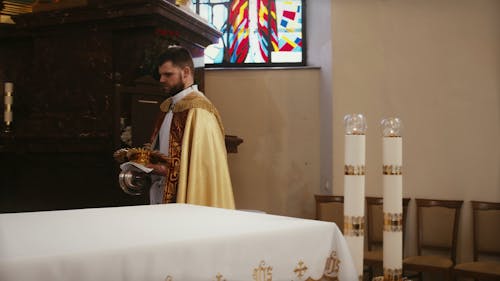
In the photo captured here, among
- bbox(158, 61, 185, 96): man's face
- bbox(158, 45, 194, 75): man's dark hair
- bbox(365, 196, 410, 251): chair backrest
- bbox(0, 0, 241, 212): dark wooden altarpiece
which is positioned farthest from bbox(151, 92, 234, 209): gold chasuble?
bbox(365, 196, 410, 251): chair backrest

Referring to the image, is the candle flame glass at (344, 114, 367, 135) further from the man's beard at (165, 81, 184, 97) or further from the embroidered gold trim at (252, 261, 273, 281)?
the man's beard at (165, 81, 184, 97)

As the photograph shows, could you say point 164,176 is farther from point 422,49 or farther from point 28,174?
point 422,49

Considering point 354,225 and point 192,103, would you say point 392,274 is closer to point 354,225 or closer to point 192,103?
point 354,225

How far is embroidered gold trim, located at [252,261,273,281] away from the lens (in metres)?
1.47

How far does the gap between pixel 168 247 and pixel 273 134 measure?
5.33 m

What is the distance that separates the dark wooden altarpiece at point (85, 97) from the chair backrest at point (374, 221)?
160 centimetres

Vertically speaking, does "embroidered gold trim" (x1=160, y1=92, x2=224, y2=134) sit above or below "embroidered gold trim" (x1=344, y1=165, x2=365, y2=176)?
above

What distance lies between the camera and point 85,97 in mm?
5188

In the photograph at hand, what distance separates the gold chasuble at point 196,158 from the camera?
139 inches

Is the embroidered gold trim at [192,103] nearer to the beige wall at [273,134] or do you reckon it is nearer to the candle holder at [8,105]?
the candle holder at [8,105]

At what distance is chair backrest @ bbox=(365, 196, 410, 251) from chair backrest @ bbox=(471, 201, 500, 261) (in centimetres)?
70

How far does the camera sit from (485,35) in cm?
599

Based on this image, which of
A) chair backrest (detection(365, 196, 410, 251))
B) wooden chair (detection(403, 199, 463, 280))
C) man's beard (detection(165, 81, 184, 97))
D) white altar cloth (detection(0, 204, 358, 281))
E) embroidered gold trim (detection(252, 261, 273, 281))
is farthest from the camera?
chair backrest (detection(365, 196, 410, 251))

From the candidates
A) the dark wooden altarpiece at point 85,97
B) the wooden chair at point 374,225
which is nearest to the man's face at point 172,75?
the dark wooden altarpiece at point 85,97
